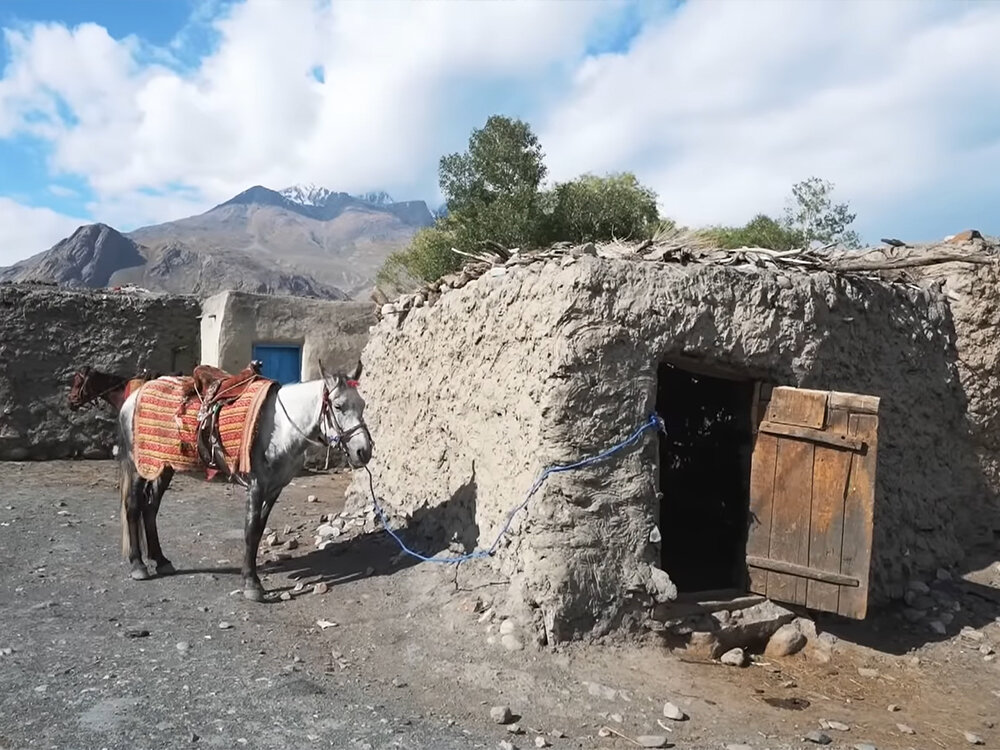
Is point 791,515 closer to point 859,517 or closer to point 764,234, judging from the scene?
point 859,517

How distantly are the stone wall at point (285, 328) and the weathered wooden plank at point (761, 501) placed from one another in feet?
22.2

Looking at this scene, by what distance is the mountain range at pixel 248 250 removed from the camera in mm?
65750

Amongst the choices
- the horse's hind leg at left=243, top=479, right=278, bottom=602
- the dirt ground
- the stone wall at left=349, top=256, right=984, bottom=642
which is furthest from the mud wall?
the horse's hind leg at left=243, top=479, right=278, bottom=602

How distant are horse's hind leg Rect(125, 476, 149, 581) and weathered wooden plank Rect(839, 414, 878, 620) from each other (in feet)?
16.5

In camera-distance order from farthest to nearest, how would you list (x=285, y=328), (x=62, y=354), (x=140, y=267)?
(x=140, y=267), (x=285, y=328), (x=62, y=354)

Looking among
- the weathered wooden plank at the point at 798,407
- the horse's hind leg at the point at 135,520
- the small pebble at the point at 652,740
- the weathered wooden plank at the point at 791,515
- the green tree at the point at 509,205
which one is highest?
the green tree at the point at 509,205

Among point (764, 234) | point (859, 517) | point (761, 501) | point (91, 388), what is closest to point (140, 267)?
point (764, 234)

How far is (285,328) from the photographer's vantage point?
34.7 feet

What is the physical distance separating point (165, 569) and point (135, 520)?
0.45 m

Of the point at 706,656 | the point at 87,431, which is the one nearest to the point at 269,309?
the point at 87,431

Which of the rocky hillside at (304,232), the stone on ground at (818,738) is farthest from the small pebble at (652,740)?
the rocky hillside at (304,232)

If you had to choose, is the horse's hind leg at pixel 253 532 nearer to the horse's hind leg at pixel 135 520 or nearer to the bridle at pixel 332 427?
the bridle at pixel 332 427

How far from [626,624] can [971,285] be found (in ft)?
14.6

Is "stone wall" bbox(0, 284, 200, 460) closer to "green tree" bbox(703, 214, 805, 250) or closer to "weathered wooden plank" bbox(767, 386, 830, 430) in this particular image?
"weathered wooden plank" bbox(767, 386, 830, 430)
